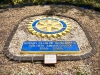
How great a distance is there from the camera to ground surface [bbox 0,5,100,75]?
7.71 metres

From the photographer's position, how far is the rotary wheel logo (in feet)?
32.3

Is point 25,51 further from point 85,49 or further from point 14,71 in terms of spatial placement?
point 85,49

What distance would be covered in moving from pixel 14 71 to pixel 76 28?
4.50 meters

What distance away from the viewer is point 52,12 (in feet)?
40.3

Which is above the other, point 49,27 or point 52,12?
point 49,27

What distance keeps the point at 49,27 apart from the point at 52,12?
2215 mm

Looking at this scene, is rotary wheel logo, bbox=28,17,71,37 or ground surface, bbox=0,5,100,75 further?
rotary wheel logo, bbox=28,17,71,37

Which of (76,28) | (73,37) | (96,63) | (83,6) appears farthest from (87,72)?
(83,6)

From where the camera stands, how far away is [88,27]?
10719 millimetres

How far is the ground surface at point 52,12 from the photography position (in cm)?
771

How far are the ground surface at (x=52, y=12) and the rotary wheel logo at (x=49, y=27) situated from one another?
3.50ft

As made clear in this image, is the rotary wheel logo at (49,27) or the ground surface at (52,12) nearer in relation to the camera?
the ground surface at (52,12)

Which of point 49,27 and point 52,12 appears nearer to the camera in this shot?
point 49,27

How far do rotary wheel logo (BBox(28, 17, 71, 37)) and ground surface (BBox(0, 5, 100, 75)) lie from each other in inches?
42.0
